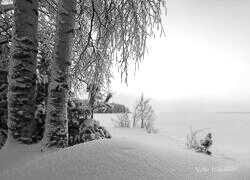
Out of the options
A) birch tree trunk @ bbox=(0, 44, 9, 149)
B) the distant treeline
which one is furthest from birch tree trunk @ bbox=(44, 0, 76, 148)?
the distant treeline

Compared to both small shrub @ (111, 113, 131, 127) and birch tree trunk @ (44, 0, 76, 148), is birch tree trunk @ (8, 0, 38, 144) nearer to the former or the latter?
birch tree trunk @ (44, 0, 76, 148)

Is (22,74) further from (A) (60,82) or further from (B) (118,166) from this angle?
(B) (118,166)

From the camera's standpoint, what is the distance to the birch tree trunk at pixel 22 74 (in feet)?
8.84

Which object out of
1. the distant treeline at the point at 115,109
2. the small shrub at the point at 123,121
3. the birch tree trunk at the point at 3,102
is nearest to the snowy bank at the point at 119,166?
the birch tree trunk at the point at 3,102

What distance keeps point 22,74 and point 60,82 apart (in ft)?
1.78

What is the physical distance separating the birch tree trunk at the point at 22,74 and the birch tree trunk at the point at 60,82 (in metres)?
0.33

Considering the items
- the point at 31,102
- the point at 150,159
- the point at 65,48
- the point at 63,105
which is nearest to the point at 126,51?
the point at 65,48

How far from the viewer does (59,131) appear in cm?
261

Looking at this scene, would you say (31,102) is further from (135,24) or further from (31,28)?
(135,24)

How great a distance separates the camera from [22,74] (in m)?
2.76

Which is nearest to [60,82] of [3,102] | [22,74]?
[22,74]

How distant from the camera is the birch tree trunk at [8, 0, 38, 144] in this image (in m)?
2.70

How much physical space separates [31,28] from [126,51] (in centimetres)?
142

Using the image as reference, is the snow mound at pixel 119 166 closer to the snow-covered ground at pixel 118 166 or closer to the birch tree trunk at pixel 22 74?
the snow-covered ground at pixel 118 166
